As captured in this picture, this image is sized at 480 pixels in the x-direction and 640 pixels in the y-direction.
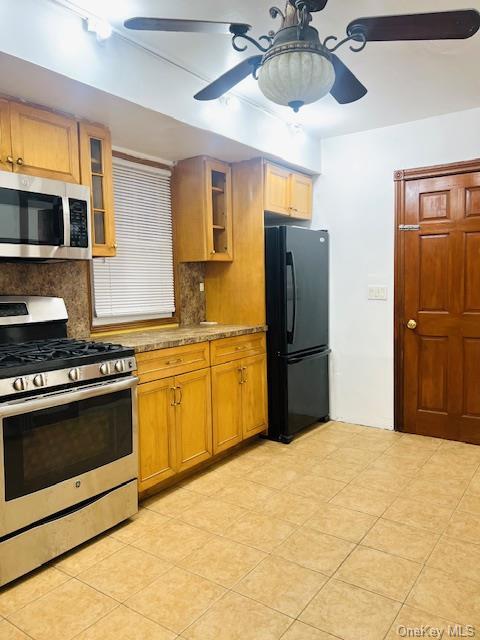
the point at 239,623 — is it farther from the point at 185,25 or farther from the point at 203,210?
the point at 203,210

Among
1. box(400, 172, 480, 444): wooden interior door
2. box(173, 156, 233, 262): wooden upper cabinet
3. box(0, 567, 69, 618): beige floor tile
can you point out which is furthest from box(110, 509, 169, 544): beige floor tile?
box(400, 172, 480, 444): wooden interior door

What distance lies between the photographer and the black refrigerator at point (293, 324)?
11.8ft

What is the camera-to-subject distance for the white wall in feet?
12.4

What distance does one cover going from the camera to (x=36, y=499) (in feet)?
6.72

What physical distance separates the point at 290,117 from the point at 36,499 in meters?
3.00

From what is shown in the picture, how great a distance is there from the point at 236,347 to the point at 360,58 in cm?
193

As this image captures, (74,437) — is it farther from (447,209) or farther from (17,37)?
(447,209)

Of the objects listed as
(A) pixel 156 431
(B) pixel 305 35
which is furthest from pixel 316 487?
(B) pixel 305 35

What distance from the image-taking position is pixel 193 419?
300cm

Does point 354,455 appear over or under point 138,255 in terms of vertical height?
under

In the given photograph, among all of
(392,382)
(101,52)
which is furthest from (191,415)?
(101,52)

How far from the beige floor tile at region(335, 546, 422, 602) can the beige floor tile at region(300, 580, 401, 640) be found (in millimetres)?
51

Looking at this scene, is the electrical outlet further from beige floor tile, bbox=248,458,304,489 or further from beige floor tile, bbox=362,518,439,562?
beige floor tile, bbox=362,518,439,562

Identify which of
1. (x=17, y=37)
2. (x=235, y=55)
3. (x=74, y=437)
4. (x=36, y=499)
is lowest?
(x=36, y=499)
